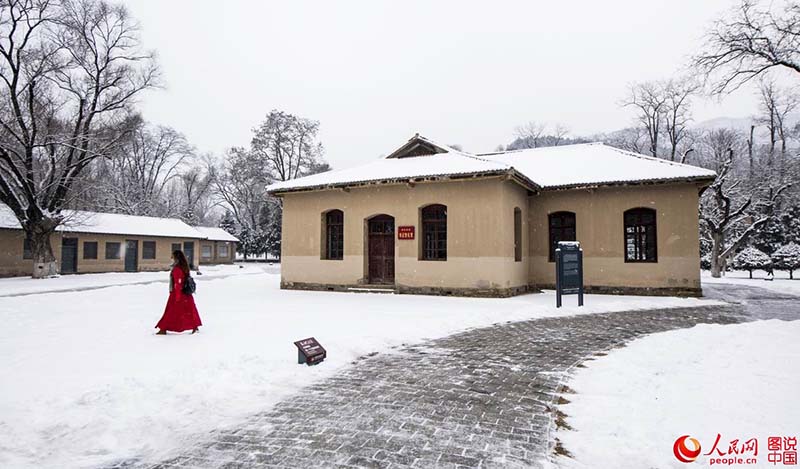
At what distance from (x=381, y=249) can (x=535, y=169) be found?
708cm

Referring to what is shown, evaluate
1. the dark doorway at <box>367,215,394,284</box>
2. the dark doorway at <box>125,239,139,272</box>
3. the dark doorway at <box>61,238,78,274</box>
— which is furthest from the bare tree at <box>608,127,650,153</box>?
the dark doorway at <box>61,238,78,274</box>

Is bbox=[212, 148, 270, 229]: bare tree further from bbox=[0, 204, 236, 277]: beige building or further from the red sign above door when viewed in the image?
the red sign above door

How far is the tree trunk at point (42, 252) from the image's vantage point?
74.5 ft

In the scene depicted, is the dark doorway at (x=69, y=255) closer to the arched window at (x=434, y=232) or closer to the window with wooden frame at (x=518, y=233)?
the arched window at (x=434, y=232)

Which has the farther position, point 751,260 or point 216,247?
point 216,247

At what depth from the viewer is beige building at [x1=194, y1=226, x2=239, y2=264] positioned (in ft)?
138

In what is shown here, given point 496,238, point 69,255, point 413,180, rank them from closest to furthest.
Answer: point 496,238 → point 413,180 → point 69,255

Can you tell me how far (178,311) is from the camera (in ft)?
26.0

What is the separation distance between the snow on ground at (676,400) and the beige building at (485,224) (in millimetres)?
7694

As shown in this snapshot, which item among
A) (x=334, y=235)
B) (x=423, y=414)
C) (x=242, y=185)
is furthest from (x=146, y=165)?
(x=423, y=414)

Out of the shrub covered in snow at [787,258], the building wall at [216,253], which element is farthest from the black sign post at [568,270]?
the building wall at [216,253]

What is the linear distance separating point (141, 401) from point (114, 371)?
128 centimetres

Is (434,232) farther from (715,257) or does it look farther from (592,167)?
(715,257)

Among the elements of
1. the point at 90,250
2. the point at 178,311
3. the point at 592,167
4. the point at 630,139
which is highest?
the point at 630,139
